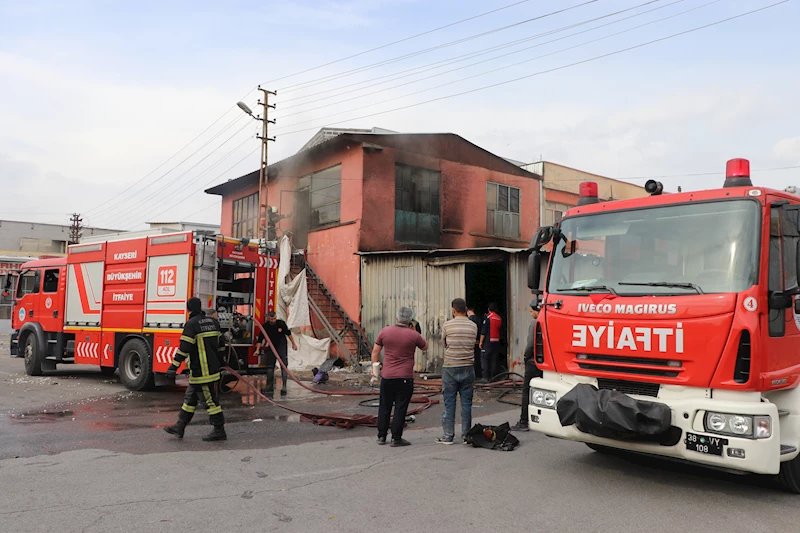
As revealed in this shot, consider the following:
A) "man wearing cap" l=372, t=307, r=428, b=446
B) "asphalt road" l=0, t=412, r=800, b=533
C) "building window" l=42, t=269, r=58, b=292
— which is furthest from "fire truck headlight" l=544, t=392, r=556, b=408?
"building window" l=42, t=269, r=58, b=292

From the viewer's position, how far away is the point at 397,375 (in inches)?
285

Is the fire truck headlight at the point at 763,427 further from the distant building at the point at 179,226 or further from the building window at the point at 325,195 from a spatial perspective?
the distant building at the point at 179,226

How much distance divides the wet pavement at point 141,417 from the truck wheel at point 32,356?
0.67 m

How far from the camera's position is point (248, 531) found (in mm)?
4297

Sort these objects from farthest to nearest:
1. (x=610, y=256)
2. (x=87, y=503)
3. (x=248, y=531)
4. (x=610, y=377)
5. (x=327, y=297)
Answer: (x=327, y=297)
(x=610, y=256)
(x=610, y=377)
(x=87, y=503)
(x=248, y=531)

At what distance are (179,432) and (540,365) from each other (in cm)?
437

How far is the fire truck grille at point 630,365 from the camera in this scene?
16.5 feet

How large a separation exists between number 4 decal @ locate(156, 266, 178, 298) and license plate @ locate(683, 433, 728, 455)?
927 centimetres

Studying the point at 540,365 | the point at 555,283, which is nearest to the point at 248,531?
the point at 540,365

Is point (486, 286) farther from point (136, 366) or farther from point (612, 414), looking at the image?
point (612, 414)

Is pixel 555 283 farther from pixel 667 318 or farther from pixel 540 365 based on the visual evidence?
pixel 667 318

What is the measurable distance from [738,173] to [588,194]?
4.84 feet

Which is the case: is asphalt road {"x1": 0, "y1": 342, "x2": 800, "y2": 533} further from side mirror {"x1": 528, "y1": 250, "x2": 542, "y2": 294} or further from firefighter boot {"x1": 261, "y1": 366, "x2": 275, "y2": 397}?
firefighter boot {"x1": 261, "y1": 366, "x2": 275, "y2": 397}

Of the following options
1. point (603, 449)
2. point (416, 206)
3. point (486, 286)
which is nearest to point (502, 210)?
point (416, 206)
